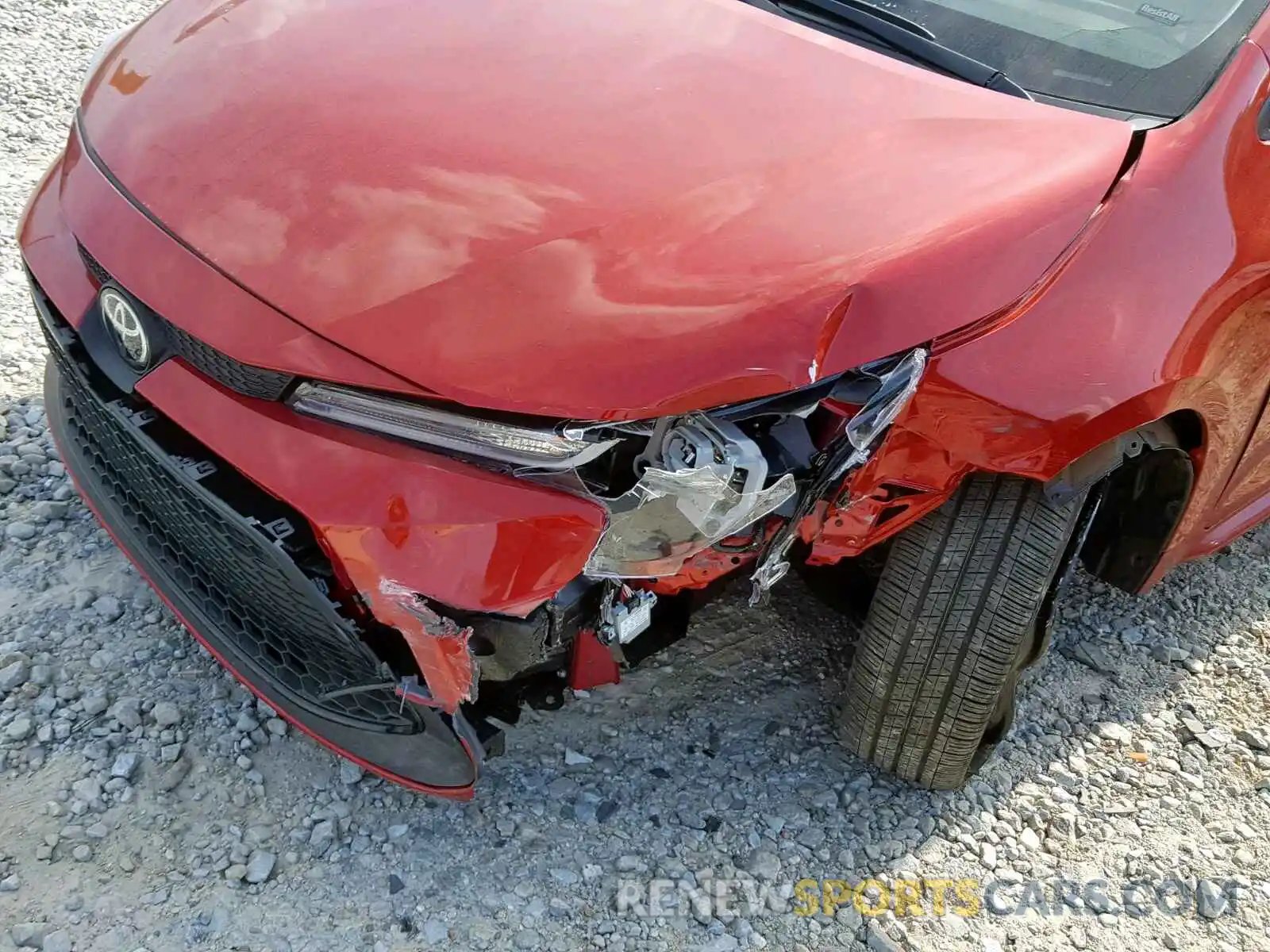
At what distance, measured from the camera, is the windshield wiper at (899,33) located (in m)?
1.92

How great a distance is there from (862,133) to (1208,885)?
1604 mm

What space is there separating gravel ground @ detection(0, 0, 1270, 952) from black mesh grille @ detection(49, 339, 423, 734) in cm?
31

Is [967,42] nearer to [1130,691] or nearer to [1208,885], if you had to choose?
[1130,691]

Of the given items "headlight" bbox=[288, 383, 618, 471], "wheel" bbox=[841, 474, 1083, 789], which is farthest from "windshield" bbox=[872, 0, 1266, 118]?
"headlight" bbox=[288, 383, 618, 471]

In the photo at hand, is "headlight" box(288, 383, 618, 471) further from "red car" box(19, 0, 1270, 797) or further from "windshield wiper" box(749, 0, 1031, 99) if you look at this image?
"windshield wiper" box(749, 0, 1031, 99)

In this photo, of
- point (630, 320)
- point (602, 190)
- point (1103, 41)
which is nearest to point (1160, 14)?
point (1103, 41)

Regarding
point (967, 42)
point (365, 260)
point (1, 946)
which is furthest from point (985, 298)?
point (1, 946)

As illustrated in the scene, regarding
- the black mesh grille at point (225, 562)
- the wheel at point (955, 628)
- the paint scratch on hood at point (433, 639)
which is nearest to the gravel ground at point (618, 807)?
the wheel at point (955, 628)

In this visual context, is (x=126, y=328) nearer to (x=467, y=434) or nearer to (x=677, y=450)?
(x=467, y=434)

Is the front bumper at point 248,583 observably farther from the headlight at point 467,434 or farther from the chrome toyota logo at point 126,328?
the headlight at point 467,434

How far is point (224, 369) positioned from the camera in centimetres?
165

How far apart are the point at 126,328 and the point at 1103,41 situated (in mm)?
1824

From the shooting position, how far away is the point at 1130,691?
254 centimetres

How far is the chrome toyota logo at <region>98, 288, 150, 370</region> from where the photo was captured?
175 centimetres
